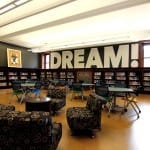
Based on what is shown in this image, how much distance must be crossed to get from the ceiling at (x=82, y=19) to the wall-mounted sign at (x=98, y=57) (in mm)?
2396

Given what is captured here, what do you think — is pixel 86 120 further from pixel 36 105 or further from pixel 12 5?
pixel 12 5

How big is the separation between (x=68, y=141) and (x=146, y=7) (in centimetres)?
472

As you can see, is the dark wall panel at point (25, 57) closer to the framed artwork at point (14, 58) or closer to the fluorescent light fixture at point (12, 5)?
the framed artwork at point (14, 58)

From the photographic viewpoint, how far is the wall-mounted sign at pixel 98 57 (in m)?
10.5

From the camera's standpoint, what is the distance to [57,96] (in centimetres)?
543

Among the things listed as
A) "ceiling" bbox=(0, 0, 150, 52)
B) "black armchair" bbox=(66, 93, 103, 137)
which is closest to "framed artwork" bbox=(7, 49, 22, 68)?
"ceiling" bbox=(0, 0, 150, 52)

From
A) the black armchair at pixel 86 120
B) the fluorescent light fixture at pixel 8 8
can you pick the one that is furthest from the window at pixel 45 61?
the black armchair at pixel 86 120

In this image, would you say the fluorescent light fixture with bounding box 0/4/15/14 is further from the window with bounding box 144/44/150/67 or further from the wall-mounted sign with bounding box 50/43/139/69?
the window with bounding box 144/44/150/67

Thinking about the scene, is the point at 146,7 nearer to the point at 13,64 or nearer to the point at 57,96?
the point at 57,96

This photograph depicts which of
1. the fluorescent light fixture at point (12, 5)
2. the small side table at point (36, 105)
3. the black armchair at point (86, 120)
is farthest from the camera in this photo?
the fluorescent light fixture at point (12, 5)

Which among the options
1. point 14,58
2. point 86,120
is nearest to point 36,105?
point 86,120

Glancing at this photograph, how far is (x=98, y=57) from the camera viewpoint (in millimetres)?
11680

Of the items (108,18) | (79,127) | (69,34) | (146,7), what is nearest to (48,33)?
(69,34)

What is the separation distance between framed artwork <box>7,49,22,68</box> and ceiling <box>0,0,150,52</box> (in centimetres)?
334
